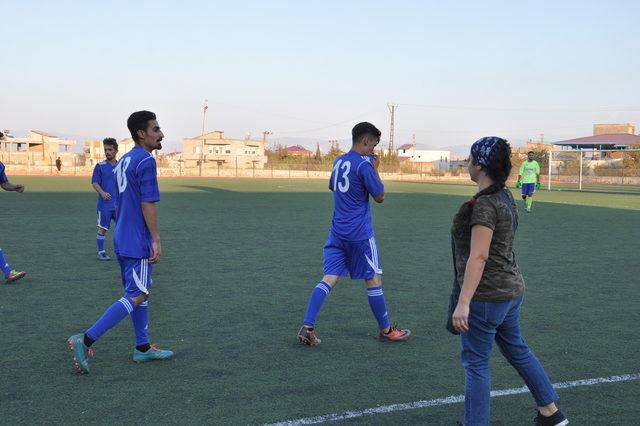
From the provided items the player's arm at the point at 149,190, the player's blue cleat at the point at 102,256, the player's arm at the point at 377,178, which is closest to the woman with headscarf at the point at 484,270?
the player's arm at the point at 377,178

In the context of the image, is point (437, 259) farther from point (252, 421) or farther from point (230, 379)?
point (252, 421)

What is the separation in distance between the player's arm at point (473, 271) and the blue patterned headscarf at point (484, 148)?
356 mm

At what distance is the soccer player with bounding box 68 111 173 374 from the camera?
4605 mm

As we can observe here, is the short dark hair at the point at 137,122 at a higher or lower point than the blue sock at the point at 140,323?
higher

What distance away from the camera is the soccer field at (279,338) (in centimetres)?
411

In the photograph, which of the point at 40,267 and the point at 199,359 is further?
the point at 40,267

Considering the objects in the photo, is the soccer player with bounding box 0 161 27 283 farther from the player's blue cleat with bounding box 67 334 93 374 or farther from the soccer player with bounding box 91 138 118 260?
the player's blue cleat with bounding box 67 334 93 374

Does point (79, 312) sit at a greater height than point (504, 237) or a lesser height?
lesser

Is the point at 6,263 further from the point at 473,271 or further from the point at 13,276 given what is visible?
the point at 473,271

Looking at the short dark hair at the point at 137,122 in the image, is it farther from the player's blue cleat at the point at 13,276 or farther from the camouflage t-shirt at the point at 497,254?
the player's blue cleat at the point at 13,276

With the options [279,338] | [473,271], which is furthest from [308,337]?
[473,271]

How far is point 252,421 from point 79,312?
3.34 meters

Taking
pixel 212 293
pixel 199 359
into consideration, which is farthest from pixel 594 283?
pixel 199 359

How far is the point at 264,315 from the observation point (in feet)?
21.3
